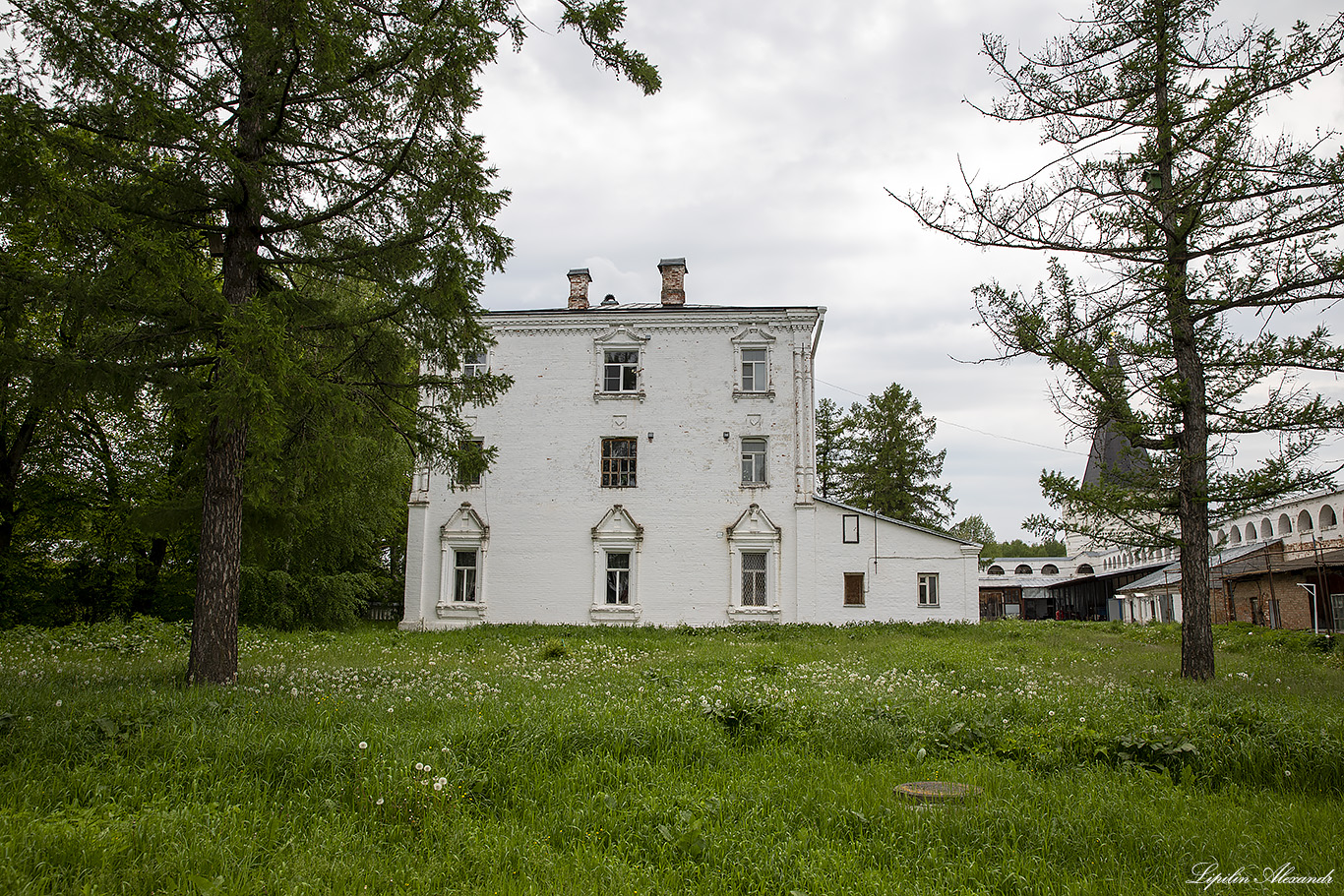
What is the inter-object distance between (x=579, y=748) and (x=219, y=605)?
569 cm

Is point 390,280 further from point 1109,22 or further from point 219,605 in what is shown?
point 1109,22

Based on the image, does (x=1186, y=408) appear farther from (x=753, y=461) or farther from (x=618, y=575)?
(x=618, y=575)

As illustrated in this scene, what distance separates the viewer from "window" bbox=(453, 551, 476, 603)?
26.5 metres

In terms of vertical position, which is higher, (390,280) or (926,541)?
(390,280)

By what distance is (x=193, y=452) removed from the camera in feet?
A: 36.3

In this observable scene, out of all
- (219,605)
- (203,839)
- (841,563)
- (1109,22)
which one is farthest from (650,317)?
(203,839)

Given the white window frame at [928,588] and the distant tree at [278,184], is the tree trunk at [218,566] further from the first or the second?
the white window frame at [928,588]

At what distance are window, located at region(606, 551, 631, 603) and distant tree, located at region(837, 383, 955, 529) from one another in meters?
23.7

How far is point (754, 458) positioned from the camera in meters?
26.7

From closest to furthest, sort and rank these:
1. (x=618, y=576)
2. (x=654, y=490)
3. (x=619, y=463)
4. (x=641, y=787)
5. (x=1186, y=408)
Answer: (x=641, y=787)
(x=1186, y=408)
(x=618, y=576)
(x=654, y=490)
(x=619, y=463)

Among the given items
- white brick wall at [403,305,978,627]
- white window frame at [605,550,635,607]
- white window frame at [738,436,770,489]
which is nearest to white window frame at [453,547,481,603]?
white brick wall at [403,305,978,627]

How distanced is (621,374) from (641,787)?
22.0m

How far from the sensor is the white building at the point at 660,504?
84.8ft

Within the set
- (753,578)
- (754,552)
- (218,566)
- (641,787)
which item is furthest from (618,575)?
(641,787)
